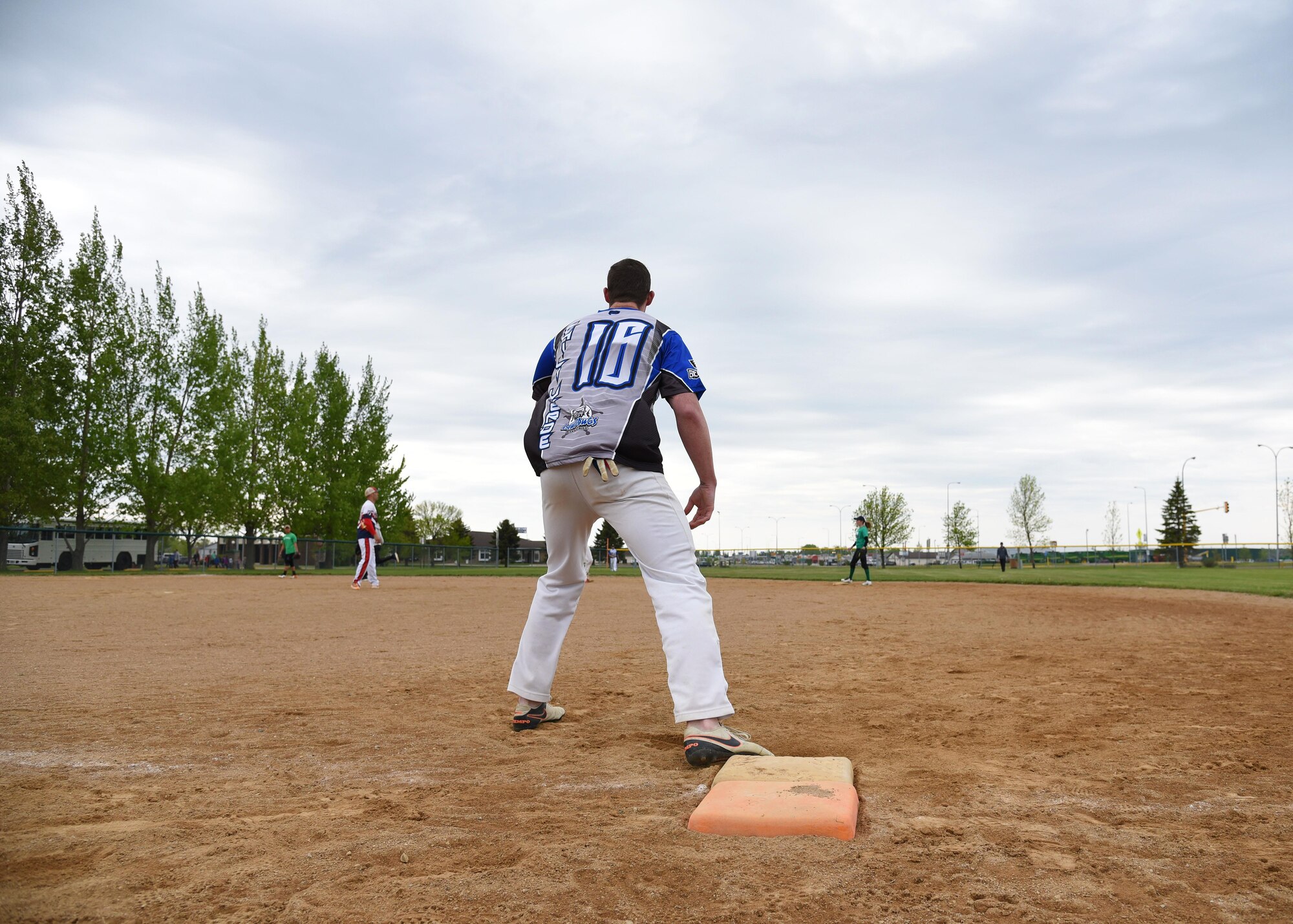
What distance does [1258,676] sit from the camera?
504cm

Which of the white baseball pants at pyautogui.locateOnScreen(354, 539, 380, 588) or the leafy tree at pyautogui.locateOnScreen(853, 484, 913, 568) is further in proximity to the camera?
the leafy tree at pyautogui.locateOnScreen(853, 484, 913, 568)

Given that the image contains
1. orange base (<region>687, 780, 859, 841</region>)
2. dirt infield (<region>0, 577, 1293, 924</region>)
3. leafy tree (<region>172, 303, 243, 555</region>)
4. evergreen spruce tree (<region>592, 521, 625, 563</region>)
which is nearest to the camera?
dirt infield (<region>0, 577, 1293, 924</region>)

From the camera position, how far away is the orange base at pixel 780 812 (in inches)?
89.2

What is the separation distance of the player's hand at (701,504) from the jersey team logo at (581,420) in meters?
0.57

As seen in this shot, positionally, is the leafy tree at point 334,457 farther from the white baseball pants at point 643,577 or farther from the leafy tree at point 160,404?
the white baseball pants at point 643,577

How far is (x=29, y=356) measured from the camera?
90.4 ft

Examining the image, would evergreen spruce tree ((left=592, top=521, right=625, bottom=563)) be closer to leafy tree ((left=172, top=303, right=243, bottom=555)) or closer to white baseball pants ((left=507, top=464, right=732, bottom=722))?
leafy tree ((left=172, top=303, right=243, bottom=555))

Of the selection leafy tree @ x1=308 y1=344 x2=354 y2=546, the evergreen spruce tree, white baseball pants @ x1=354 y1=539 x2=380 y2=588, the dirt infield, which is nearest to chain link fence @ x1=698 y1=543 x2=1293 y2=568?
the evergreen spruce tree

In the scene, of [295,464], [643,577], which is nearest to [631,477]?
[643,577]

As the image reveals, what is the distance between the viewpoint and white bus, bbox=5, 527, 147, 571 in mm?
24875

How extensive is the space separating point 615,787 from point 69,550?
101ft

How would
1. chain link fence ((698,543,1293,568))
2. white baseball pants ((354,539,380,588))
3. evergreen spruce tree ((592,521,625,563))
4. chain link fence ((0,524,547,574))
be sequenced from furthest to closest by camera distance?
evergreen spruce tree ((592,521,625,563)), chain link fence ((698,543,1293,568)), chain link fence ((0,524,547,574)), white baseball pants ((354,539,380,588))

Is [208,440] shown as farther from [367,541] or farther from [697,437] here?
[697,437]

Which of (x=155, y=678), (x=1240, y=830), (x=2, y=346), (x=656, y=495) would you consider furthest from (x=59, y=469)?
(x=1240, y=830)
